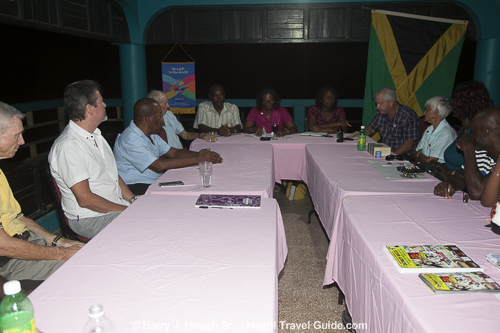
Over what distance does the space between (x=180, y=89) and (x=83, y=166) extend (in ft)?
12.3

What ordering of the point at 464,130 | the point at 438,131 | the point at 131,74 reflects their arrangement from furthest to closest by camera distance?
→ the point at 131,74, the point at 438,131, the point at 464,130

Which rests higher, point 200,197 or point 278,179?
point 200,197

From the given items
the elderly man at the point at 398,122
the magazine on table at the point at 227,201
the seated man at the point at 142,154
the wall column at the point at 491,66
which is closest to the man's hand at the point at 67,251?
the magazine on table at the point at 227,201

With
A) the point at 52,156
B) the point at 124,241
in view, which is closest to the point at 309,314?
the point at 124,241

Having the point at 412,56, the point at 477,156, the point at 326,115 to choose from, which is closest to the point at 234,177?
the point at 477,156

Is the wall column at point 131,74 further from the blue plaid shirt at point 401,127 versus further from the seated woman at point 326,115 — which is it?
the blue plaid shirt at point 401,127

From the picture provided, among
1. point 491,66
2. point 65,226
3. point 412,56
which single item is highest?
point 412,56

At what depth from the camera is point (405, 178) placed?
2.41m

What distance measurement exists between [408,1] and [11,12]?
4.53m

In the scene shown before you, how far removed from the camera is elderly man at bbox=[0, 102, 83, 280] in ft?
5.11

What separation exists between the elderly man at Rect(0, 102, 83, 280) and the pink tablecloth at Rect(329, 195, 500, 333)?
1.29 m

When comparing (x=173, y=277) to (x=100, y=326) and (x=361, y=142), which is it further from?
(x=361, y=142)

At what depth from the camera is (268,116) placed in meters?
4.58

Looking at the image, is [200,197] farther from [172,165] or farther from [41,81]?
[41,81]
